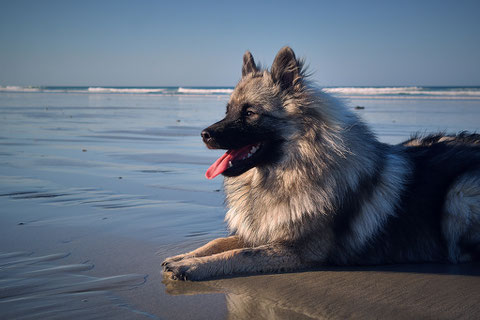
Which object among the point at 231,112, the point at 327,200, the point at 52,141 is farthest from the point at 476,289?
the point at 52,141

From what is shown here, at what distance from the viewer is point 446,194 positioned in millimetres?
3643

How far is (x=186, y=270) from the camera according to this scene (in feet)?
10.4

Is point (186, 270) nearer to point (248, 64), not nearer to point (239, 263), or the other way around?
point (239, 263)

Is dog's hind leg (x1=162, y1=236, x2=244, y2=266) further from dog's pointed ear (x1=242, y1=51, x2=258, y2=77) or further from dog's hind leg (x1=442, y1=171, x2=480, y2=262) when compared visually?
dog's hind leg (x1=442, y1=171, x2=480, y2=262)

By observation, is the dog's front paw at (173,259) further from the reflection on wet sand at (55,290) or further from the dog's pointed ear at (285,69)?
the dog's pointed ear at (285,69)

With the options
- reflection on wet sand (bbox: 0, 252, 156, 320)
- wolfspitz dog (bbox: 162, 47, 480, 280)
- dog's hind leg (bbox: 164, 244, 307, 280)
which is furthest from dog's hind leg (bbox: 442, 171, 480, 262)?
reflection on wet sand (bbox: 0, 252, 156, 320)

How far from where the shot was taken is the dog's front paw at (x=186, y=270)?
317cm

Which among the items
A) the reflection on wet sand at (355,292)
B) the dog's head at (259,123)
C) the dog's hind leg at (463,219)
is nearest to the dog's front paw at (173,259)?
the reflection on wet sand at (355,292)

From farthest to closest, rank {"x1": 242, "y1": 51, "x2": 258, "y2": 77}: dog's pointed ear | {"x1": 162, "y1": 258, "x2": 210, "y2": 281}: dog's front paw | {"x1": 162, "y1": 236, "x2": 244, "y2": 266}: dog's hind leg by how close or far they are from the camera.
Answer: {"x1": 242, "y1": 51, "x2": 258, "y2": 77}: dog's pointed ear < {"x1": 162, "y1": 236, "x2": 244, "y2": 266}: dog's hind leg < {"x1": 162, "y1": 258, "x2": 210, "y2": 281}: dog's front paw

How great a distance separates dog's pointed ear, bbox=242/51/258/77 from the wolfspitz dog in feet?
1.34

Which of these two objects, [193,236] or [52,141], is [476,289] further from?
[52,141]

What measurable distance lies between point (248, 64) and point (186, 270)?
2.11 meters

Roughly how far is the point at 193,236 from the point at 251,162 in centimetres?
101

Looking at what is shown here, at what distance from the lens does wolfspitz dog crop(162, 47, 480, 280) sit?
352 cm
